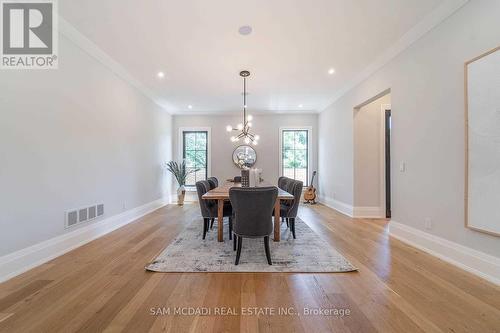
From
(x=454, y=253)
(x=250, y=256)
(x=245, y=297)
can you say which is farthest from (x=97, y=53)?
(x=454, y=253)

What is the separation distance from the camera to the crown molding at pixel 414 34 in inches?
92.4

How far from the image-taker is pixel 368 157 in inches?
178

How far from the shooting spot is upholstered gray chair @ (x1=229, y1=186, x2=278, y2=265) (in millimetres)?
2271

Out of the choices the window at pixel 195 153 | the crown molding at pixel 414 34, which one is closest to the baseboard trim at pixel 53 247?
the window at pixel 195 153

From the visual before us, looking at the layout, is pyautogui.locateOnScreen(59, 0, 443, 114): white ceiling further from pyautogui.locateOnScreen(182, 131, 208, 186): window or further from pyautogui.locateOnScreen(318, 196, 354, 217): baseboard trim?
pyautogui.locateOnScreen(318, 196, 354, 217): baseboard trim

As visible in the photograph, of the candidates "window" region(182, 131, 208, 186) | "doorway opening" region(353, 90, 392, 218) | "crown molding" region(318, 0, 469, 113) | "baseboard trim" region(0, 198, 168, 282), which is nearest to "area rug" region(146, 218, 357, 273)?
"baseboard trim" region(0, 198, 168, 282)

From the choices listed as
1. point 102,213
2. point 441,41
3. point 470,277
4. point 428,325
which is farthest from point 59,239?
point 441,41

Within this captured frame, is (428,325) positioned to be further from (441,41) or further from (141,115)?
(141,115)

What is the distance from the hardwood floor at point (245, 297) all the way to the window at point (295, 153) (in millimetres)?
4289

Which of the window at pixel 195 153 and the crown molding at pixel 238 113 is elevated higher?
the crown molding at pixel 238 113

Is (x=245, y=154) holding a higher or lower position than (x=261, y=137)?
lower

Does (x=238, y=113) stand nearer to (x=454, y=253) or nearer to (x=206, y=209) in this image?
(x=206, y=209)

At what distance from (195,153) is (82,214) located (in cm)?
415

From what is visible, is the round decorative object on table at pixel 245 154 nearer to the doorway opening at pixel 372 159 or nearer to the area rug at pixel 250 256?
the doorway opening at pixel 372 159
